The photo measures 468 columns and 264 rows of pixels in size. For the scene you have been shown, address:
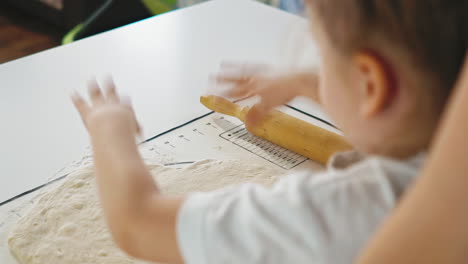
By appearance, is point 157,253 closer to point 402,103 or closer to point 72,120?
point 402,103

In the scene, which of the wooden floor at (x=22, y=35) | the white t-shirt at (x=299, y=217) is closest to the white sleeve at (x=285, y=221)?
the white t-shirt at (x=299, y=217)

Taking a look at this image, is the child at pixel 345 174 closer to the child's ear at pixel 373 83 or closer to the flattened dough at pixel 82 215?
the child's ear at pixel 373 83

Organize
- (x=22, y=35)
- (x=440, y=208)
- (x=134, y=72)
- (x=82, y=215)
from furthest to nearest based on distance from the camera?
(x=22, y=35)
(x=134, y=72)
(x=82, y=215)
(x=440, y=208)

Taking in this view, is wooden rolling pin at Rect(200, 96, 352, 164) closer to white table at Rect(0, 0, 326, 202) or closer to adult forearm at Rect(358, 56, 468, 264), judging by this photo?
white table at Rect(0, 0, 326, 202)

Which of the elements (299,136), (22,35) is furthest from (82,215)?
(22,35)

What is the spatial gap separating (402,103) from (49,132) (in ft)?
2.02

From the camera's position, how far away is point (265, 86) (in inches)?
28.4

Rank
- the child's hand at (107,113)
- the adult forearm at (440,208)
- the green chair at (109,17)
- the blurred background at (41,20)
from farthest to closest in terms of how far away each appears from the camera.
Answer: the blurred background at (41,20) → the green chair at (109,17) → the child's hand at (107,113) → the adult forearm at (440,208)

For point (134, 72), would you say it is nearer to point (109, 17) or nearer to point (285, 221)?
point (109, 17)

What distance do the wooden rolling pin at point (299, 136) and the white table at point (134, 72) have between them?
3.4 inches

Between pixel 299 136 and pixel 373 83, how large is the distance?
17.1 inches

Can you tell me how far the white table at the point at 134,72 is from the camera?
2.69 feet

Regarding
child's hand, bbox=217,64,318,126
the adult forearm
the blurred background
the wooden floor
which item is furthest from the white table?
the wooden floor

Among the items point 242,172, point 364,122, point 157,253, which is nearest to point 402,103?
point 364,122
